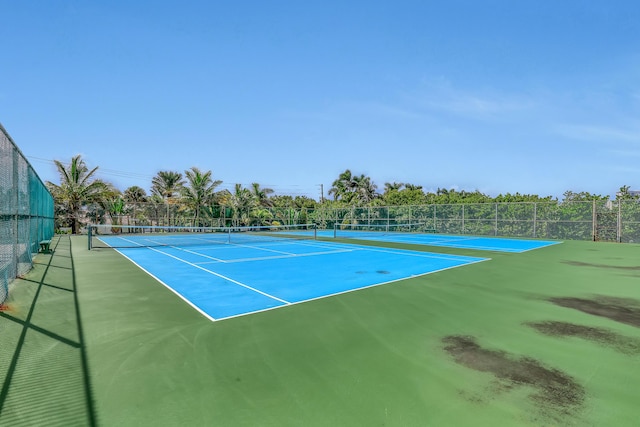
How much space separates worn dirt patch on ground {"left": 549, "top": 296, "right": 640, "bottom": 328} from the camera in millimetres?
5441

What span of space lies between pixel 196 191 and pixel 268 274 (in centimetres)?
2486

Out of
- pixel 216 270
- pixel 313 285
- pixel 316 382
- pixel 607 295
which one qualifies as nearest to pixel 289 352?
pixel 316 382

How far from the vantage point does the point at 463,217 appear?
28.2m

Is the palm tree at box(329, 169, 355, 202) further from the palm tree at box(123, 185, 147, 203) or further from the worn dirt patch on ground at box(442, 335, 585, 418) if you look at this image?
the worn dirt patch on ground at box(442, 335, 585, 418)

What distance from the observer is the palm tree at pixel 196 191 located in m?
31.6

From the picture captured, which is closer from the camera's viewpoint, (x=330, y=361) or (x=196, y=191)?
(x=330, y=361)

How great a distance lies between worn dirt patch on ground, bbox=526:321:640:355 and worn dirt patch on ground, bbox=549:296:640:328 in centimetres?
79

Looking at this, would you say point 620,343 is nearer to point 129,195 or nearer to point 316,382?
point 316,382

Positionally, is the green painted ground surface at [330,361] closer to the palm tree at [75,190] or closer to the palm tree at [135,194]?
the palm tree at [75,190]

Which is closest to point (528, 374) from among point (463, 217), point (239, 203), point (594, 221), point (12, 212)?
point (12, 212)

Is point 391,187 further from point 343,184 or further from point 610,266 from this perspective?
point 610,266

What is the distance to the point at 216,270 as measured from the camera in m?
9.64

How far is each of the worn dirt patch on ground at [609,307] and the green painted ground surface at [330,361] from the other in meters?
0.04

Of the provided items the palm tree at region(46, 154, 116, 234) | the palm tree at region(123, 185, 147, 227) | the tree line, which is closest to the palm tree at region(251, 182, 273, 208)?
the tree line
